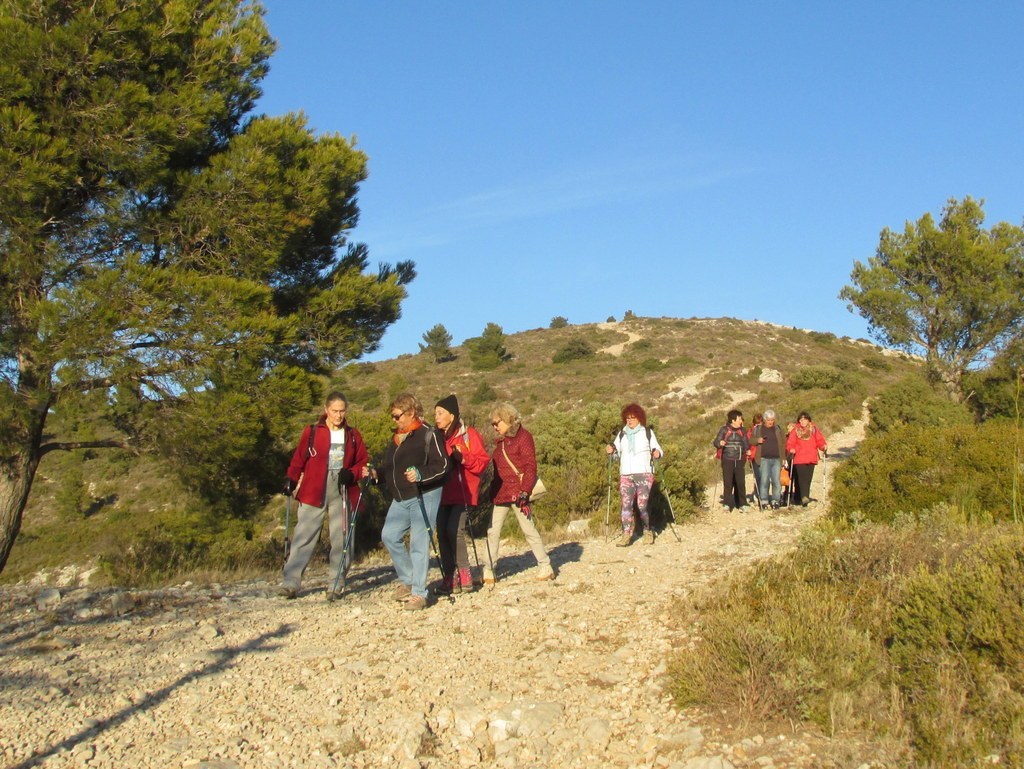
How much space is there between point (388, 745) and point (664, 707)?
1471 mm

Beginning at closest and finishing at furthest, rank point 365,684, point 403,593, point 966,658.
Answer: point 966,658 → point 365,684 → point 403,593

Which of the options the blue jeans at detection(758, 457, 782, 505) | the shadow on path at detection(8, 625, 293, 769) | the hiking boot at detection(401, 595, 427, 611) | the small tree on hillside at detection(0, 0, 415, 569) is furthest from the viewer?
the blue jeans at detection(758, 457, 782, 505)

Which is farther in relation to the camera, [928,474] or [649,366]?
[649,366]

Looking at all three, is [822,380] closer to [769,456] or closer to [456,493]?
[769,456]

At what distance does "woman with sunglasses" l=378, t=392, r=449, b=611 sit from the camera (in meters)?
7.18

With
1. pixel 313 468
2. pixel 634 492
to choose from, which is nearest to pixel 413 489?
pixel 313 468

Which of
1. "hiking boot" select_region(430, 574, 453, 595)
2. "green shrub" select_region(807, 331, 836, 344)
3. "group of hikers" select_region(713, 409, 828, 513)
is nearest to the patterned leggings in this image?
"hiking boot" select_region(430, 574, 453, 595)

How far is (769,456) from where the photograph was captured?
14.2 meters

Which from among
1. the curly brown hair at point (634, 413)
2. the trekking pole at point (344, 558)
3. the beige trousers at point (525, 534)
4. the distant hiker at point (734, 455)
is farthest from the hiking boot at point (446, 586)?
the distant hiker at point (734, 455)

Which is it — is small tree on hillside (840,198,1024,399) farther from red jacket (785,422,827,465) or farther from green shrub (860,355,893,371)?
green shrub (860,355,893,371)

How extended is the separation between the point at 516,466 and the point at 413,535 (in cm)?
137

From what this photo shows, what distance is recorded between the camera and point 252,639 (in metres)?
6.05

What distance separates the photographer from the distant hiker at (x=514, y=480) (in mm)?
8141

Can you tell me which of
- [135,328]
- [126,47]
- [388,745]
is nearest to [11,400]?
[135,328]
